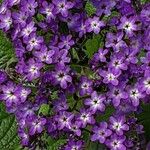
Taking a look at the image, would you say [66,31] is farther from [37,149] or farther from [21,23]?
[37,149]

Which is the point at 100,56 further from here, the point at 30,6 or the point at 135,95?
the point at 30,6

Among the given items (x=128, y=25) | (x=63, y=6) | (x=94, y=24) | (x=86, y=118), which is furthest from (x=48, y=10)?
(x=86, y=118)

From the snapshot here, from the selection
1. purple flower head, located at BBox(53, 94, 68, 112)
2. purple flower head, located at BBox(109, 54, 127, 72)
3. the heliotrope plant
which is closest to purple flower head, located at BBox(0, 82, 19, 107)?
the heliotrope plant

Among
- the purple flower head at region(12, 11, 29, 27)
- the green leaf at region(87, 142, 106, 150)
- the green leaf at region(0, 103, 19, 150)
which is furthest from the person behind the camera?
the green leaf at region(0, 103, 19, 150)

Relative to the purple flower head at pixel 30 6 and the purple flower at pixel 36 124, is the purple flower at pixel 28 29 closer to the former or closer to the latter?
the purple flower head at pixel 30 6

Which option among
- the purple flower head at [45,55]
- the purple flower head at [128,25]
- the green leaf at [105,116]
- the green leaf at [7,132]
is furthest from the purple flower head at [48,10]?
the green leaf at [7,132]

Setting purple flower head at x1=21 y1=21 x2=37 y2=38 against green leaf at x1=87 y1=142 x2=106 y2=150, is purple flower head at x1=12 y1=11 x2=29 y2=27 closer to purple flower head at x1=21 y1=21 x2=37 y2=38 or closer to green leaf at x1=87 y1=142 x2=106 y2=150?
purple flower head at x1=21 y1=21 x2=37 y2=38
